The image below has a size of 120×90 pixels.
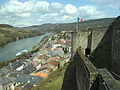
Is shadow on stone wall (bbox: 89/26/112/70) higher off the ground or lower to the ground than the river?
higher

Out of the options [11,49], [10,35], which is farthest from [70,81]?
[10,35]

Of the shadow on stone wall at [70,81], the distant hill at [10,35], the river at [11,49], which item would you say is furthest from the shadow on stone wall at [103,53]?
the distant hill at [10,35]

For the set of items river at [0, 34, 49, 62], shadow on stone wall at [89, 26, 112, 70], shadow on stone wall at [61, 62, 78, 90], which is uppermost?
shadow on stone wall at [89, 26, 112, 70]

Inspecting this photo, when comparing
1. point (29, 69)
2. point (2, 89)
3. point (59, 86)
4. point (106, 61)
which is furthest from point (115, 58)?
point (29, 69)

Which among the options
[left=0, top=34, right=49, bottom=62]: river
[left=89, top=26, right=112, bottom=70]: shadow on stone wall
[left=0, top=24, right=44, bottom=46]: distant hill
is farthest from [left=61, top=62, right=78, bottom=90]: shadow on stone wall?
[left=0, top=24, right=44, bottom=46]: distant hill

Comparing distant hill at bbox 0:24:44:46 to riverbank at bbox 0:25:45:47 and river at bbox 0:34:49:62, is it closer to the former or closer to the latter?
riverbank at bbox 0:25:45:47

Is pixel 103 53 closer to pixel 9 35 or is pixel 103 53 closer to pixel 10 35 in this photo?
pixel 9 35

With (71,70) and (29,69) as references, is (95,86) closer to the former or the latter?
(71,70)

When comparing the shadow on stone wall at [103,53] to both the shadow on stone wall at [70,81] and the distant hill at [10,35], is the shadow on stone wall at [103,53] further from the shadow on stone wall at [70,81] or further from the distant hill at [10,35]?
the distant hill at [10,35]

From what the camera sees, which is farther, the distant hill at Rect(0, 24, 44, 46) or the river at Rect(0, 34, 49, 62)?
the distant hill at Rect(0, 24, 44, 46)

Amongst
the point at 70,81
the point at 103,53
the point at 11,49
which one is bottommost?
the point at 11,49

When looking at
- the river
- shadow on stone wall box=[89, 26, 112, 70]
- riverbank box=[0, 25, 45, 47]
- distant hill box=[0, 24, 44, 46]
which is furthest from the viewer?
distant hill box=[0, 24, 44, 46]
